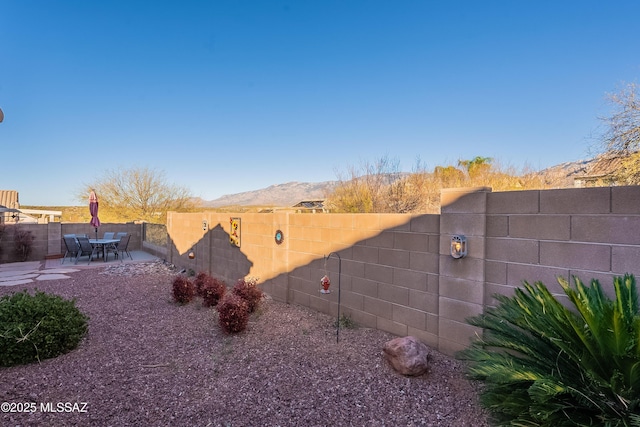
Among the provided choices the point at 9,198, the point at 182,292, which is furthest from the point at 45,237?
the point at 9,198

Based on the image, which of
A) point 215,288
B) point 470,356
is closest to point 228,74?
point 215,288

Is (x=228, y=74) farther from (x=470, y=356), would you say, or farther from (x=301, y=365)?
(x=470, y=356)

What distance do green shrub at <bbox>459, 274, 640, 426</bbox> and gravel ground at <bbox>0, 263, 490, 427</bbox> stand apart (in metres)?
0.73

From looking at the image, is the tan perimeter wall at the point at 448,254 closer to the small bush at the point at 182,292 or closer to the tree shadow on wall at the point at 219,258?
the tree shadow on wall at the point at 219,258

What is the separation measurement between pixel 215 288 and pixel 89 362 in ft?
7.84

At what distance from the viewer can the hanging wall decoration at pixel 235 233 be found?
712 centimetres

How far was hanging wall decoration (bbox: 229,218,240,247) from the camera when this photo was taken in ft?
23.4

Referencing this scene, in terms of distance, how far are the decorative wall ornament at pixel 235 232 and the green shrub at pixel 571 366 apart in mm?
5730

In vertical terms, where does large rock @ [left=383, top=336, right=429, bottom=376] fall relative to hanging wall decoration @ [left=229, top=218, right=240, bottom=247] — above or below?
below

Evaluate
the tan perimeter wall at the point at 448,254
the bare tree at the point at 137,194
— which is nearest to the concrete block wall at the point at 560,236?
the tan perimeter wall at the point at 448,254

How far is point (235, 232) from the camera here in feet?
23.6

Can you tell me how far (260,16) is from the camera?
8883mm

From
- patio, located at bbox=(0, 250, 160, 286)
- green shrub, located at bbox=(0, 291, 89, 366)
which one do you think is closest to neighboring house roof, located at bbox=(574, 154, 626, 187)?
green shrub, located at bbox=(0, 291, 89, 366)

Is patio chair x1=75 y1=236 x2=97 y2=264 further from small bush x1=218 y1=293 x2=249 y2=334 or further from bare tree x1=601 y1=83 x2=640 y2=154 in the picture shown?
bare tree x1=601 y1=83 x2=640 y2=154
